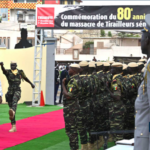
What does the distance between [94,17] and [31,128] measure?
602 centimetres

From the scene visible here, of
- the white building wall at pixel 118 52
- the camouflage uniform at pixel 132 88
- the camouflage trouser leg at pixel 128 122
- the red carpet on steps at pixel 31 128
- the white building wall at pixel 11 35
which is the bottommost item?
the red carpet on steps at pixel 31 128

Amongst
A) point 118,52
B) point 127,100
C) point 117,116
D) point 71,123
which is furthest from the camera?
point 118,52

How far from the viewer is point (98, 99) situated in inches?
345

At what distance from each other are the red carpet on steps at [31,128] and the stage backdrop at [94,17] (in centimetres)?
360

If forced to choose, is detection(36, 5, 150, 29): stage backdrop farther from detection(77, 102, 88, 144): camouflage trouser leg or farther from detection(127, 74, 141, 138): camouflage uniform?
detection(77, 102, 88, 144): camouflage trouser leg

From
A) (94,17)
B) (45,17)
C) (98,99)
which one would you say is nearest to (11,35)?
(45,17)

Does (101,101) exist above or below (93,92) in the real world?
below

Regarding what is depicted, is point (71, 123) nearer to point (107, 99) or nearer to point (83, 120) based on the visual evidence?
point (83, 120)

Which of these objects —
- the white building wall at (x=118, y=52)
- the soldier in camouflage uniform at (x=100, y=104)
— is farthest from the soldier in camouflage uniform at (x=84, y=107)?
the white building wall at (x=118, y=52)

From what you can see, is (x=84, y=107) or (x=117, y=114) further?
(x=117, y=114)

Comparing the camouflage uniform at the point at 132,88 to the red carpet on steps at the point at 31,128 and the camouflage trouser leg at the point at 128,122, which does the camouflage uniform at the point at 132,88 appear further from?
the red carpet on steps at the point at 31,128

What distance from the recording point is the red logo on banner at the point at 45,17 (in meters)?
16.4

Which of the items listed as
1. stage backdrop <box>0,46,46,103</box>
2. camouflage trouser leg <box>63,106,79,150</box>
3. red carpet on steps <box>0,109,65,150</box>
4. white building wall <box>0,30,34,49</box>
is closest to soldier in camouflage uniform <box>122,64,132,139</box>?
camouflage trouser leg <box>63,106,79,150</box>

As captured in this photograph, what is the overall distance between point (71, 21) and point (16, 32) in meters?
41.5
